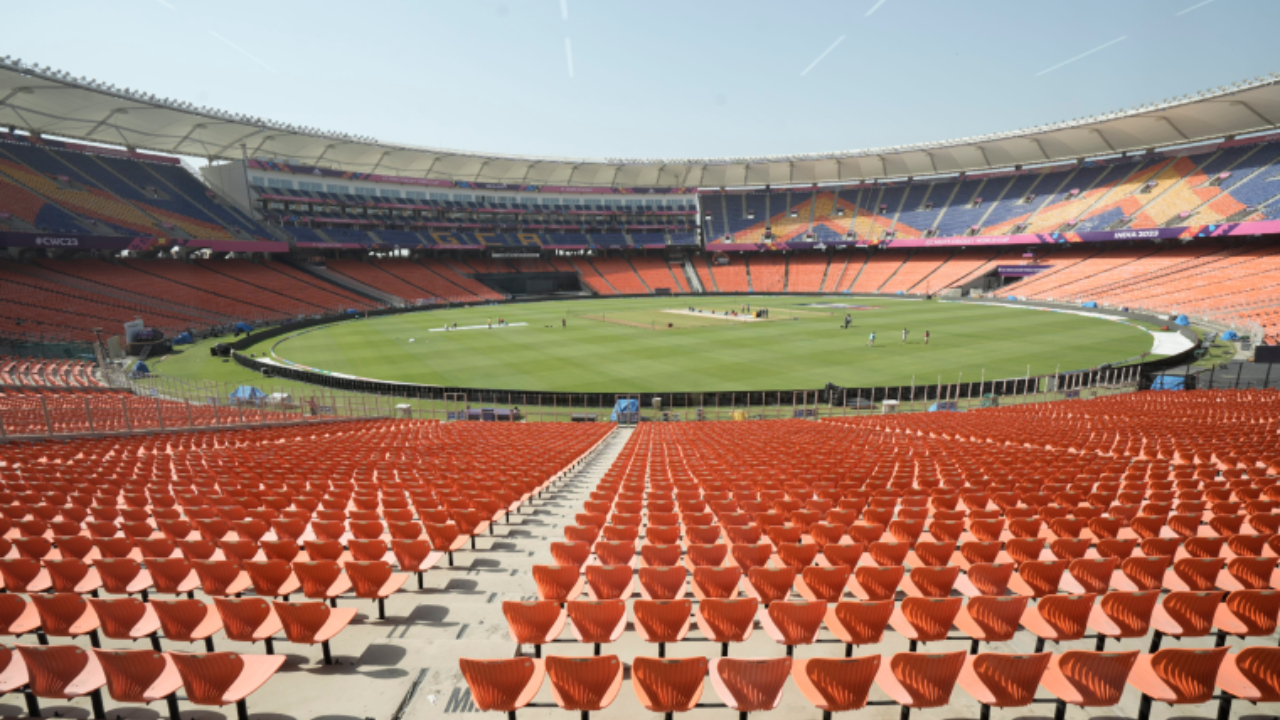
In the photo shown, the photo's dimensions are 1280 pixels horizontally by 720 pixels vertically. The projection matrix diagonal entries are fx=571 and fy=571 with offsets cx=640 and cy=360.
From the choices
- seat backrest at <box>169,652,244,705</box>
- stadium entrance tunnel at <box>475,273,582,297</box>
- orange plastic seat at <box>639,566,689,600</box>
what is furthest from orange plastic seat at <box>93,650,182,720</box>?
stadium entrance tunnel at <box>475,273,582,297</box>

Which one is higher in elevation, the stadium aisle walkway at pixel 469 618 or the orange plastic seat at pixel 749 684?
the orange plastic seat at pixel 749 684

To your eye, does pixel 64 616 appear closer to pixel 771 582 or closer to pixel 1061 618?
pixel 771 582

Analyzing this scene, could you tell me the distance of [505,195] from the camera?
100438 mm

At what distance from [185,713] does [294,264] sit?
82.0 m

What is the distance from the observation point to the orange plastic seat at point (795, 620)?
195 inches

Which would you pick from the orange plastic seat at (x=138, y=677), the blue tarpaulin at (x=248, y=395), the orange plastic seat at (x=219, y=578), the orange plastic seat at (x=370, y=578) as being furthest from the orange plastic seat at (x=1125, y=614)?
the blue tarpaulin at (x=248, y=395)

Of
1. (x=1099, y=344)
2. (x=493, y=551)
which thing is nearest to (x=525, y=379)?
(x=493, y=551)

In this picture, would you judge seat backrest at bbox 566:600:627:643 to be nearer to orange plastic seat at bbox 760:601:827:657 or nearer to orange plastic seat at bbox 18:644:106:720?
orange plastic seat at bbox 760:601:827:657

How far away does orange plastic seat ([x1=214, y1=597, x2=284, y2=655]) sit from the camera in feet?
15.9

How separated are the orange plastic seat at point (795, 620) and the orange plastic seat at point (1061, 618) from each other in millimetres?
1866

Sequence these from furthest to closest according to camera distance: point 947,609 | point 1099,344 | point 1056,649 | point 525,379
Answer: point 1099,344 < point 525,379 < point 1056,649 < point 947,609

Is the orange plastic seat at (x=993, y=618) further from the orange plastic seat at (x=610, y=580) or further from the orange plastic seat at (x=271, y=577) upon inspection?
the orange plastic seat at (x=271, y=577)

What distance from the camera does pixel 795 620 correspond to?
5020 millimetres

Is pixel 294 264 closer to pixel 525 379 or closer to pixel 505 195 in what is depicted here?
pixel 505 195
